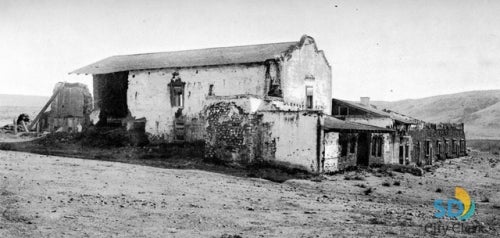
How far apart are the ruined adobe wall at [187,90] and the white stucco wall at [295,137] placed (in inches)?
176

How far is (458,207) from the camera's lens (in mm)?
14508

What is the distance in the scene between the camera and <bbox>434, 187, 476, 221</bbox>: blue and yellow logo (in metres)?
12.9

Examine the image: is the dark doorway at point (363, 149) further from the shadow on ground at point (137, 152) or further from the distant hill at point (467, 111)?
the distant hill at point (467, 111)

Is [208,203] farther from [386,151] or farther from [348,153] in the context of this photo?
[386,151]

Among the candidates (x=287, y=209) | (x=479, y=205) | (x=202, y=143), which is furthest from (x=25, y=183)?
(x=479, y=205)

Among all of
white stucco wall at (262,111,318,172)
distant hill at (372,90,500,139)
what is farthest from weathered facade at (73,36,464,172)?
distant hill at (372,90,500,139)

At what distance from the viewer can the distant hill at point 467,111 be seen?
68875mm

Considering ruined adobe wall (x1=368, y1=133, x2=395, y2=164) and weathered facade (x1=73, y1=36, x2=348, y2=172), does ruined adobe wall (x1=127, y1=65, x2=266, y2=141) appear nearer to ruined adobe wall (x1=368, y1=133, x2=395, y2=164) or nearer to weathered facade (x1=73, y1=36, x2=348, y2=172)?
weathered facade (x1=73, y1=36, x2=348, y2=172)

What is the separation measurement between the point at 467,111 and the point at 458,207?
77881 millimetres

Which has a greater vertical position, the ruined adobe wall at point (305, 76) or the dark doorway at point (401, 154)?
the ruined adobe wall at point (305, 76)

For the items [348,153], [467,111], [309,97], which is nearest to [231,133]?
[348,153]

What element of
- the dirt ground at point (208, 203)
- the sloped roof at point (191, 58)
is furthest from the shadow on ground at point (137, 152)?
the sloped roof at point (191, 58)

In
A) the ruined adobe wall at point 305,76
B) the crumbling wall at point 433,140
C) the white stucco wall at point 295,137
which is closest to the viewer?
the white stucco wall at point 295,137

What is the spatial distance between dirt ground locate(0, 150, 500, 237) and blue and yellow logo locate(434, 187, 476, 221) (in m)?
0.30
